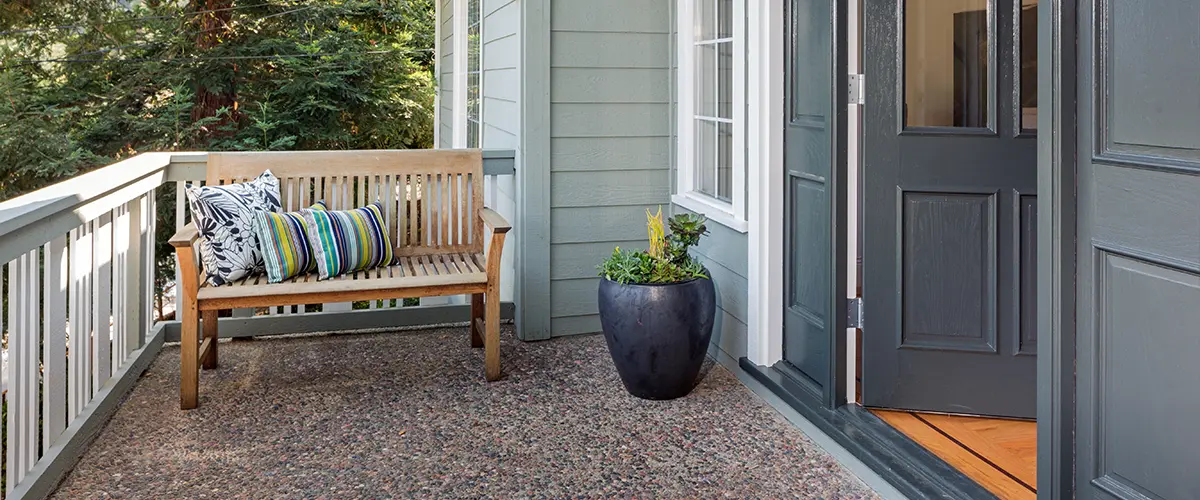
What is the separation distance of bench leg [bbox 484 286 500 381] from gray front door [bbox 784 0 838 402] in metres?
1.09

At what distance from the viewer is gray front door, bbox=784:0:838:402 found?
3121mm

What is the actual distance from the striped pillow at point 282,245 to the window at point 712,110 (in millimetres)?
1595

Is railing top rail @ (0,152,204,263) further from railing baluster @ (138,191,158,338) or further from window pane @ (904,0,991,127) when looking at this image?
window pane @ (904,0,991,127)

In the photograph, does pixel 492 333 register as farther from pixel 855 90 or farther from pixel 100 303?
pixel 855 90

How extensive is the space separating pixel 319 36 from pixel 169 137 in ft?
5.66

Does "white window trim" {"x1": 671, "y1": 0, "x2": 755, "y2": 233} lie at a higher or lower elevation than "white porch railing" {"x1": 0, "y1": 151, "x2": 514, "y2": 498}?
higher

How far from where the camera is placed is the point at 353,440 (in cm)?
315

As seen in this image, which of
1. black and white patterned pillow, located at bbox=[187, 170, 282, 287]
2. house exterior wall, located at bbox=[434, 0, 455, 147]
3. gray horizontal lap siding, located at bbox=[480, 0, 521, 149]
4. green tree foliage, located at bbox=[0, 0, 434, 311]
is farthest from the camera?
green tree foliage, located at bbox=[0, 0, 434, 311]

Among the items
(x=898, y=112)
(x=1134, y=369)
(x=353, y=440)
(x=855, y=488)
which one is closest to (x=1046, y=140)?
(x=1134, y=369)

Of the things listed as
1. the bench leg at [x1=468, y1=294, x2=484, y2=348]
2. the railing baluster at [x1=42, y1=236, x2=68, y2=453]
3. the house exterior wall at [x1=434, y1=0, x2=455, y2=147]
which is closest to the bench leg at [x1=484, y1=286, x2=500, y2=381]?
the bench leg at [x1=468, y1=294, x2=484, y2=348]

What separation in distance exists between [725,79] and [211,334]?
2.30 meters

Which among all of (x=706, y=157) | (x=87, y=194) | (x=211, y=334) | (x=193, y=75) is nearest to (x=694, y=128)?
(x=706, y=157)

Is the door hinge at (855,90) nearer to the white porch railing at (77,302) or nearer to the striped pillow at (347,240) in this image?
the white porch railing at (77,302)

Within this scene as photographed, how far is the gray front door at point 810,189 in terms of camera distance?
3.12m
